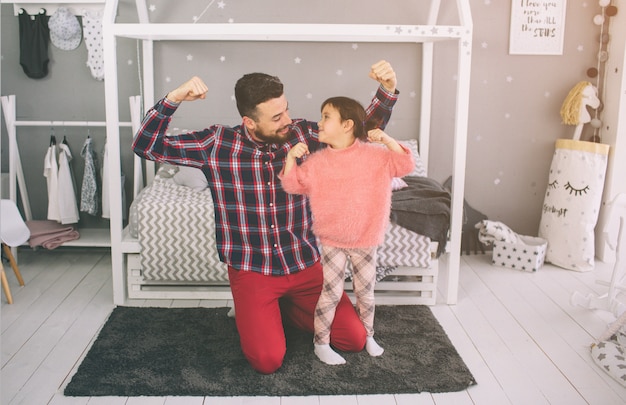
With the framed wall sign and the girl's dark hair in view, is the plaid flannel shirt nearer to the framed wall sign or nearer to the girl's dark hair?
the girl's dark hair

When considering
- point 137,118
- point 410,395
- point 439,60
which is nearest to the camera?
point 410,395

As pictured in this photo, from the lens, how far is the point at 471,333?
102 inches

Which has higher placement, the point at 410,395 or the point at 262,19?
the point at 262,19

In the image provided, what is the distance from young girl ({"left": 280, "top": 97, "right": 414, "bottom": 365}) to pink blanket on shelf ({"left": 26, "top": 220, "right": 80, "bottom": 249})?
5.47 ft

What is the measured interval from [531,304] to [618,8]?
5.37 feet

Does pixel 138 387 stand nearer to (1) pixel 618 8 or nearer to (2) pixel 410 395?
(2) pixel 410 395

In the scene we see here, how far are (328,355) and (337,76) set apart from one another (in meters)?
1.66

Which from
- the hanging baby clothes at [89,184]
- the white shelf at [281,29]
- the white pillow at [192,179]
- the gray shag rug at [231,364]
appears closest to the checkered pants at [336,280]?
the gray shag rug at [231,364]

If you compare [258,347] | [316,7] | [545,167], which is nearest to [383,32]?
[316,7]

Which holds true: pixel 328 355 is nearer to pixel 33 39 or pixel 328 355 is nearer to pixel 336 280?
pixel 336 280

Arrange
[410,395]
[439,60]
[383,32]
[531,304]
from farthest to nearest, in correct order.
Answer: [439,60]
[531,304]
[383,32]
[410,395]

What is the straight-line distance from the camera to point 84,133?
350 centimetres

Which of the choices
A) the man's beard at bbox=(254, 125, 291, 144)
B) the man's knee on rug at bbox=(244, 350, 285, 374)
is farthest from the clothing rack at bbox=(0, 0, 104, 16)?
the man's knee on rug at bbox=(244, 350, 285, 374)

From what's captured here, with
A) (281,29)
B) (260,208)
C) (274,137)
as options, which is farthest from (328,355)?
(281,29)
